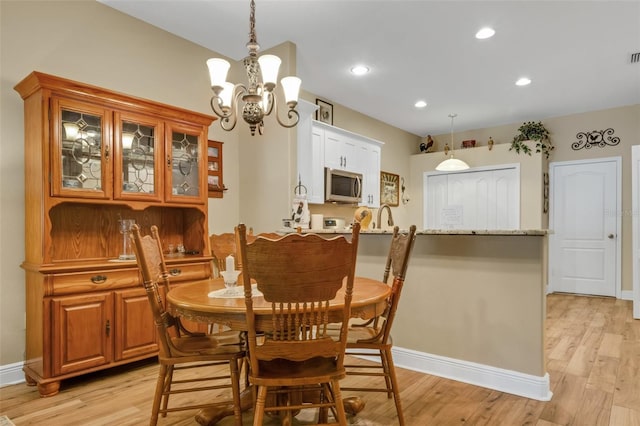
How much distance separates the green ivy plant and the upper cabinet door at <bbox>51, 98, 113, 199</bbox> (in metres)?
5.76

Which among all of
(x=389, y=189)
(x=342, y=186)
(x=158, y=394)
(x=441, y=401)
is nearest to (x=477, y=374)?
(x=441, y=401)

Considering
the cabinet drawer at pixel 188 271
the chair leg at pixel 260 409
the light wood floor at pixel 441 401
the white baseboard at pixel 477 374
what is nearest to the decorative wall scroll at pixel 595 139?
the light wood floor at pixel 441 401

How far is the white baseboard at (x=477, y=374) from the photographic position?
238 cm

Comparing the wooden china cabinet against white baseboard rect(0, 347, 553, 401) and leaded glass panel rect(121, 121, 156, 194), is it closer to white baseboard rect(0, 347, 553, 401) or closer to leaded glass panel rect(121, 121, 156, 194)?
leaded glass panel rect(121, 121, 156, 194)

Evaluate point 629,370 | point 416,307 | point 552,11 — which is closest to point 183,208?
point 416,307

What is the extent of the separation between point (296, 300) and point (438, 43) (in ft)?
10.4

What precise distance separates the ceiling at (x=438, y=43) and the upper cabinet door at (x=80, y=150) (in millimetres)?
1067

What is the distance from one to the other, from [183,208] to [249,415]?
1.95 metres

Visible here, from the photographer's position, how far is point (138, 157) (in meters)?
2.89

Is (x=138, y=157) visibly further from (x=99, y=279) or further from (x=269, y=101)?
(x=269, y=101)

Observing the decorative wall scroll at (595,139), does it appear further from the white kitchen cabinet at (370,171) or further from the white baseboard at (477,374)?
the white baseboard at (477,374)

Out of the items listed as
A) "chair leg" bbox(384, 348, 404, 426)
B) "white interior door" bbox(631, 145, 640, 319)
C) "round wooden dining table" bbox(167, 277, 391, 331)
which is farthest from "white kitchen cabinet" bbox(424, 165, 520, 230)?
"round wooden dining table" bbox(167, 277, 391, 331)

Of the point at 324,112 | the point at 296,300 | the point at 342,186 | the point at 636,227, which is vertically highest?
the point at 324,112

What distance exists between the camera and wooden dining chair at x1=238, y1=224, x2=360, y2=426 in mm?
1399
